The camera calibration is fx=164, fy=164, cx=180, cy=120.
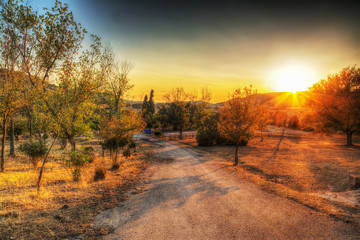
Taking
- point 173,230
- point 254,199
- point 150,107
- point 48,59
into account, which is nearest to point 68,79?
point 48,59

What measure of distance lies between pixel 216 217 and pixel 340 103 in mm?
36262

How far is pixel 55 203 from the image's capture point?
27.3 feet

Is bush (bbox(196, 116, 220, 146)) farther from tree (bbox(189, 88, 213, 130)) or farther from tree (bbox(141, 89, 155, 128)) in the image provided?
tree (bbox(141, 89, 155, 128))

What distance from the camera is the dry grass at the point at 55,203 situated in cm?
609

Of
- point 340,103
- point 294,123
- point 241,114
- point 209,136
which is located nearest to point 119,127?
point 241,114

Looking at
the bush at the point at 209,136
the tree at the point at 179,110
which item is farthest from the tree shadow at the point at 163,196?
the tree at the point at 179,110

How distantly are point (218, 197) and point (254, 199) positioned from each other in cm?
196

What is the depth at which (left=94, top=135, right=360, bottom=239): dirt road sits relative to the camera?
19.9ft

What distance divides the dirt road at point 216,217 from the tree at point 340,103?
30.6 meters

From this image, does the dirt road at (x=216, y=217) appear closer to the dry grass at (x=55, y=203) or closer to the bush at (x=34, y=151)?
the dry grass at (x=55, y=203)

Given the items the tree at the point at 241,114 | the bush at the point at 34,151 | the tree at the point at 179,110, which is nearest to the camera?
the bush at the point at 34,151

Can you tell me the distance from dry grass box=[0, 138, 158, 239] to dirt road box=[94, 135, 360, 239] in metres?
0.90

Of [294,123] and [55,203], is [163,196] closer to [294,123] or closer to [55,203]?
[55,203]

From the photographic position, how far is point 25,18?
43.8 feet
